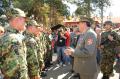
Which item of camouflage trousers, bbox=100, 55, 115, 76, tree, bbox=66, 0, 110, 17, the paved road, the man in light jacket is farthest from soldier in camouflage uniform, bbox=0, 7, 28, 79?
tree, bbox=66, 0, 110, 17

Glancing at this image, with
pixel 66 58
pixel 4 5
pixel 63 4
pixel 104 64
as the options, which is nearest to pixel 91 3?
pixel 63 4

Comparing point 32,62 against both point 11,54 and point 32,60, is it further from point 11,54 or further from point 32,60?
point 11,54

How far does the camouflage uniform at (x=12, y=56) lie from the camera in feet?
14.9

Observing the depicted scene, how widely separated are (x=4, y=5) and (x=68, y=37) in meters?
15.1

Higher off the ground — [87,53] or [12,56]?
[12,56]

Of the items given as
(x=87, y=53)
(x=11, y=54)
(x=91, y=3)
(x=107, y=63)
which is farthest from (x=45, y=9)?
(x=11, y=54)

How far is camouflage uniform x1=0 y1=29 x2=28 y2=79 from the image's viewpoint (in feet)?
14.9

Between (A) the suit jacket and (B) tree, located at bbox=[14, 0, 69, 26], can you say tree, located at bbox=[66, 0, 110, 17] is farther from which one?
(A) the suit jacket

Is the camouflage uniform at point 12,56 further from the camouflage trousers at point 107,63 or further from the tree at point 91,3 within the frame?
the tree at point 91,3

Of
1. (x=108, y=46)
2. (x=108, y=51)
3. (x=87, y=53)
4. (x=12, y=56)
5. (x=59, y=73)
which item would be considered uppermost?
(x=12, y=56)

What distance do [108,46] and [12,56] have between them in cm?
502

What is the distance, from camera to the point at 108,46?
30.0 feet

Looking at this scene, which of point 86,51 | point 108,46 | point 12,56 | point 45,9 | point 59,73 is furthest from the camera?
point 45,9

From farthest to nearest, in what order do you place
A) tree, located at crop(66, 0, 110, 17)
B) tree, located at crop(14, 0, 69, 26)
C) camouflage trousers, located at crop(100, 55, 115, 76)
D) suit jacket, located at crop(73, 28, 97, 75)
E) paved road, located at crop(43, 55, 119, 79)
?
tree, located at crop(66, 0, 110, 17), tree, located at crop(14, 0, 69, 26), paved road, located at crop(43, 55, 119, 79), camouflage trousers, located at crop(100, 55, 115, 76), suit jacket, located at crop(73, 28, 97, 75)
